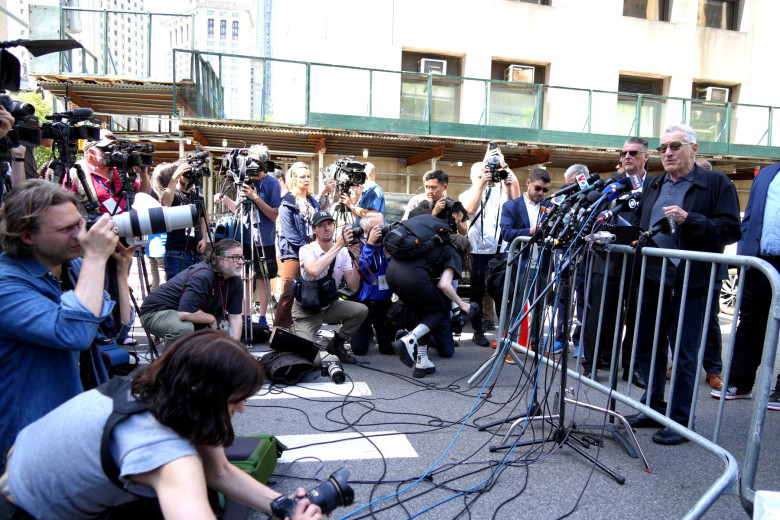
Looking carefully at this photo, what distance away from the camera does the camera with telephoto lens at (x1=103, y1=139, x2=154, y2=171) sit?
15.0 ft

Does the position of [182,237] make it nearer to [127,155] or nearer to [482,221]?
[127,155]

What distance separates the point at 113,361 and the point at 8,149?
1.41 meters

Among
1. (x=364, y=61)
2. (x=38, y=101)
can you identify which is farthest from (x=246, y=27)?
(x=364, y=61)

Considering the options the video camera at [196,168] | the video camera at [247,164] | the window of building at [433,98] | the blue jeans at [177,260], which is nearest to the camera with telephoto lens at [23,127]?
the video camera at [196,168]

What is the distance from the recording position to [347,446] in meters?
3.53

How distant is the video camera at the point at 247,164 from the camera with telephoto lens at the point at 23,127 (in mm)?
2320

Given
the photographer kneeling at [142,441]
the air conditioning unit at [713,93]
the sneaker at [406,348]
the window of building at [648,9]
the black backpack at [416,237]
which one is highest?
the window of building at [648,9]

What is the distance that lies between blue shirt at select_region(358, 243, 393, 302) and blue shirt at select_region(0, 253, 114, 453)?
13.0ft

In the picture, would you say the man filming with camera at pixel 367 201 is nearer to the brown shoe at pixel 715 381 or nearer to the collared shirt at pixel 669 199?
the collared shirt at pixel 669 199

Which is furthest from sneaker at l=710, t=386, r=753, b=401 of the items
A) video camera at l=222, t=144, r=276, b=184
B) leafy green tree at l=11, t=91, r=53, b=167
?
leafy green tree at l=11, t=91, r=53, b=167

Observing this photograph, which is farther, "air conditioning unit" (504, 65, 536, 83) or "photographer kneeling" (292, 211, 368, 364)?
"air conditioning unit" (504, 65, 536, 83)

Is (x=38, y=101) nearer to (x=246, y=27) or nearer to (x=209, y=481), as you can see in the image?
(x=209, y=481)

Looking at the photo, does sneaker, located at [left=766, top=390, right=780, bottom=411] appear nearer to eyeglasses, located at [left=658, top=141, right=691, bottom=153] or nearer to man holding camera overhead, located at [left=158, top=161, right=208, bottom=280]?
eyeglasses, located at [left=658, top=141, right=691, bottom=153]

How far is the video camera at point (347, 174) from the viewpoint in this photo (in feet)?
20.3
